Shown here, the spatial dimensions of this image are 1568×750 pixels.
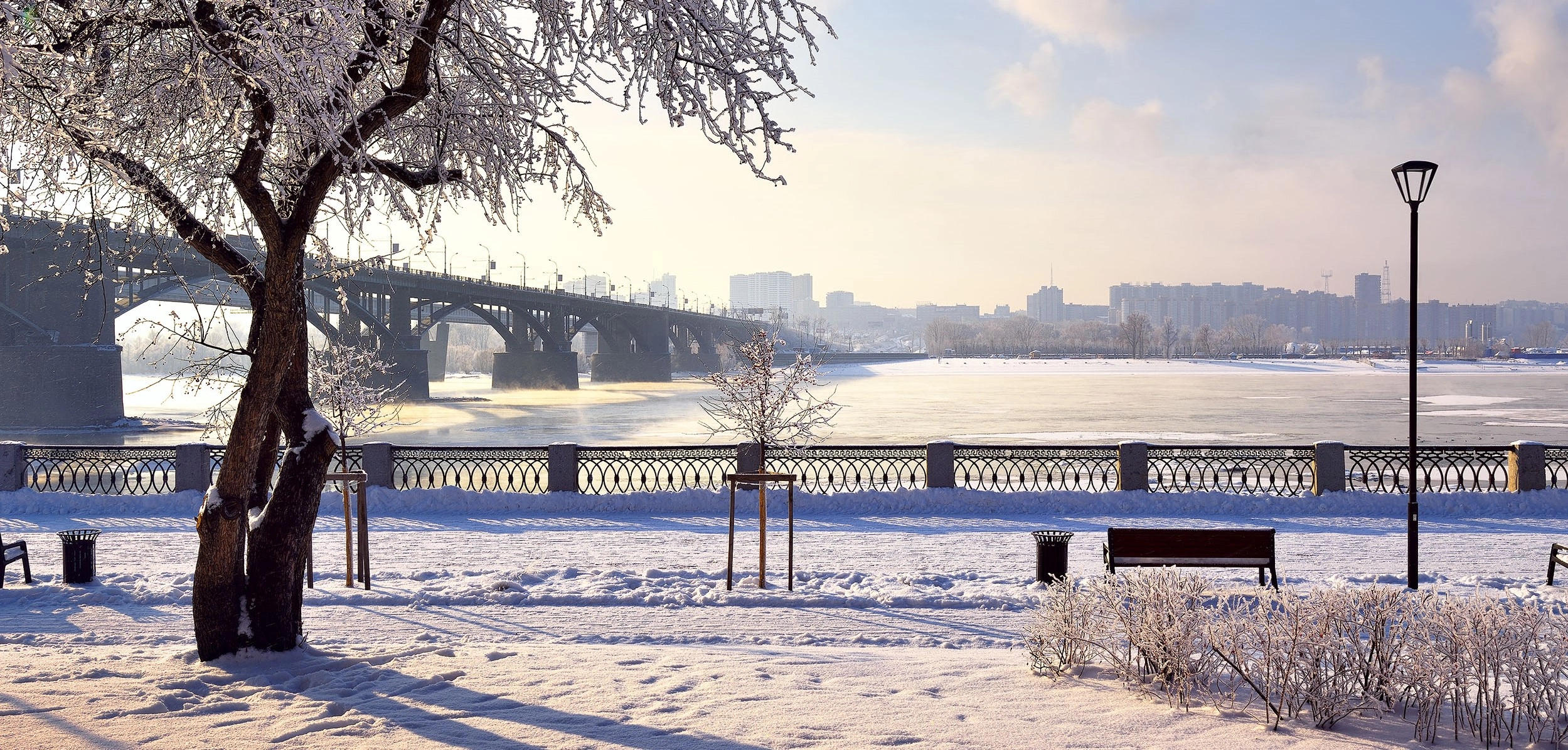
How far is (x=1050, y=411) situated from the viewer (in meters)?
49.9

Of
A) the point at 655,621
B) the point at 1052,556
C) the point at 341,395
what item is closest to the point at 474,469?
the point at 341,395

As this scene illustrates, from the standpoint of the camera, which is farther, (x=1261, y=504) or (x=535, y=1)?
(x=1261, y=504)

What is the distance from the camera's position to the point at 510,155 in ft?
28.4

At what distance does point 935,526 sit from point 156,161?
37.1 ft

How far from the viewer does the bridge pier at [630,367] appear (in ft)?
333

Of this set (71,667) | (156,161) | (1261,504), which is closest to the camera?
(71,667)

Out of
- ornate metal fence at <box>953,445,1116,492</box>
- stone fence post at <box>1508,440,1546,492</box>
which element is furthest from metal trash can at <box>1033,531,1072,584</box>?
stone fence post at <box>1508,440,1546,492</box>

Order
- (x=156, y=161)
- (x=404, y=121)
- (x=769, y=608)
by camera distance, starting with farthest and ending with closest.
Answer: (x=769, y=608), (x=404, y=121), (x=156, y=161)

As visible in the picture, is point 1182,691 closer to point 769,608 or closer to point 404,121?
point 769,608

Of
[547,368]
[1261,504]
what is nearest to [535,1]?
[1261,504]

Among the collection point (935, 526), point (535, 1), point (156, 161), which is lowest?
point (935, 526)

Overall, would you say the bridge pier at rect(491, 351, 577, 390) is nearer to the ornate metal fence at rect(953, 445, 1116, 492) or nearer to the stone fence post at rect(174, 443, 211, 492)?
the ornate metal fence at rect(953, 445, 1116, 492)

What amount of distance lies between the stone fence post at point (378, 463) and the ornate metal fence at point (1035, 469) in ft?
33.1

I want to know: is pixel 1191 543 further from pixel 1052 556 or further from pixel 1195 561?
pixel 1052 556
